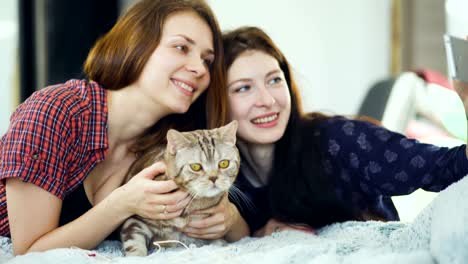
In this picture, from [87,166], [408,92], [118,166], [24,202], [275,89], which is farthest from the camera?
[408,92]

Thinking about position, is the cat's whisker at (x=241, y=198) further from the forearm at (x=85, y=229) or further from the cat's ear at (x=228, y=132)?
the forearm at (x=85, y=229)

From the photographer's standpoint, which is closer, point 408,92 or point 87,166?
point 87,166

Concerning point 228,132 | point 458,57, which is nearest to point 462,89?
point 458,57

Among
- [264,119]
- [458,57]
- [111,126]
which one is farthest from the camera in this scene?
[264,119]

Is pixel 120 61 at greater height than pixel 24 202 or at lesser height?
greater

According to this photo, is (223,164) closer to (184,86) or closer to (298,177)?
(184,86)

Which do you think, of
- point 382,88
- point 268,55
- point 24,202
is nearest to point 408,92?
point 382,88

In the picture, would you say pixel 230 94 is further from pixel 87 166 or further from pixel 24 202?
Result: pixel 24 202

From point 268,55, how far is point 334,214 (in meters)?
0.47

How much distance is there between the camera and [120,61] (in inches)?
55.8

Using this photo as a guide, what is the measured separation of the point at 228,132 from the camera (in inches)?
52.4

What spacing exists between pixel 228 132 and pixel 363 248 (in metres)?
0.42

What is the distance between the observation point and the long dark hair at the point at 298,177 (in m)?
1.53

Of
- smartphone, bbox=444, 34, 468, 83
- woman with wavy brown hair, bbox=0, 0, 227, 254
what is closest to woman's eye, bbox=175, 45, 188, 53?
woman with wavy brown hair, bbox=0, 0, 227, 254
